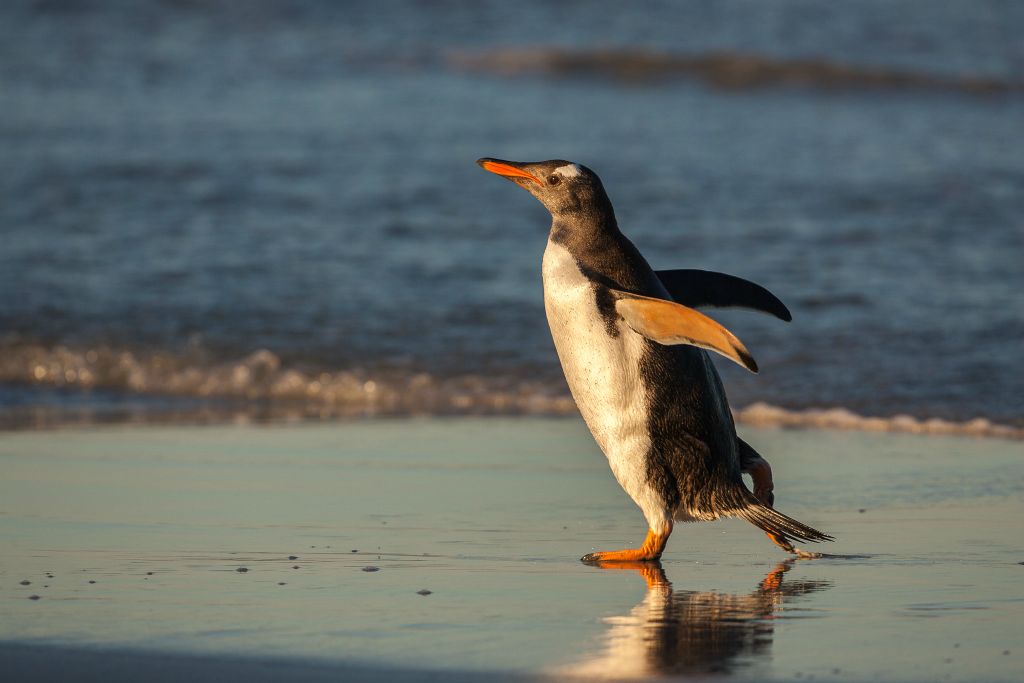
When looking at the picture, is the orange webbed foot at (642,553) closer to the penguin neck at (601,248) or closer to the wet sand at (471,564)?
the wet sand at (471,564)

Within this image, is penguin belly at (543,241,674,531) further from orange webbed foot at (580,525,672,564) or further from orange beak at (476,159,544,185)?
orange beak at (476,159,544,185)

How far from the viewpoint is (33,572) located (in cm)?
418

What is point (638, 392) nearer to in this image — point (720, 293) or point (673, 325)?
point (673, 325)

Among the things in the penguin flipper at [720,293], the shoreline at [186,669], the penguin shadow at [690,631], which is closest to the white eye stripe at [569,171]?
the penguin flipper at [720,293]

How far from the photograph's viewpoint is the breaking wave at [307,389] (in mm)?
6648

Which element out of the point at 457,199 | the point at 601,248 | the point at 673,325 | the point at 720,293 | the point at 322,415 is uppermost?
the point at 457,199

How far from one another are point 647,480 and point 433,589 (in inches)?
28.4

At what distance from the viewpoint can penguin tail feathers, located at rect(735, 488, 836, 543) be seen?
14.2 ft

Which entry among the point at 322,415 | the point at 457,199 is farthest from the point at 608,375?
the point at 457,199

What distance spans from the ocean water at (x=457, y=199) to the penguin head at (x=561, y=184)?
2483 mm

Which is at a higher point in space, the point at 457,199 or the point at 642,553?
the point at 457,199

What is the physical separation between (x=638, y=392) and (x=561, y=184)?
67cm

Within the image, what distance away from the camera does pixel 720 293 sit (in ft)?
15.8

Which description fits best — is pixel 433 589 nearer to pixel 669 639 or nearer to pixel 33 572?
pixel 669 639
